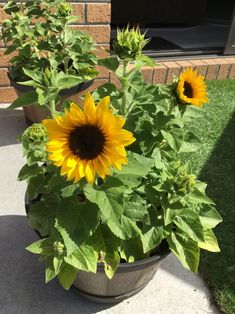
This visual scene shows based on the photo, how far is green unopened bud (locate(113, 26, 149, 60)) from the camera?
1.25m

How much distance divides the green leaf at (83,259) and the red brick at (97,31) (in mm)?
2175

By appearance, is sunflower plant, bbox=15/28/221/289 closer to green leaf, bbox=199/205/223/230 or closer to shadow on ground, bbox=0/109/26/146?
green leaf, bbox=199/205/223/230

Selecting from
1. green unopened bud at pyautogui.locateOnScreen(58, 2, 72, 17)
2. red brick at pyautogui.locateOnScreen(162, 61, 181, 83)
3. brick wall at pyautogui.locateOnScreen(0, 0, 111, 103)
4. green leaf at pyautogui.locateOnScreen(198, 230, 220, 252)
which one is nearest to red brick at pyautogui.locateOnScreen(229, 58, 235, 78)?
red brick at pyautogui.locateOnScreen(162, 61, 181, 83)

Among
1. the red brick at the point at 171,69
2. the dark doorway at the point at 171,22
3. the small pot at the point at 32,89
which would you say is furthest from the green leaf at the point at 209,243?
the dark doorway at the point at 171,22

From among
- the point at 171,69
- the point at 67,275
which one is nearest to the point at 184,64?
the point at 171,69

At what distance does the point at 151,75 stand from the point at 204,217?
2270 millimetres

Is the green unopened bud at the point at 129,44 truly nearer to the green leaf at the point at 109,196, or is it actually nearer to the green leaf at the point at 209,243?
the green leaf at the point at 109,196

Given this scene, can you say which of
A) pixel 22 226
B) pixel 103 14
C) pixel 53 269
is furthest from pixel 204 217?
pixel 103 14

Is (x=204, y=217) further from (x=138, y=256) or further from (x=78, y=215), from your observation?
(x=78, y=215)

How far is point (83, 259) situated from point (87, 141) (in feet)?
1.64

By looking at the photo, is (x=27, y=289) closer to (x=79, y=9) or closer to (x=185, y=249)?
(x=185, y=249)

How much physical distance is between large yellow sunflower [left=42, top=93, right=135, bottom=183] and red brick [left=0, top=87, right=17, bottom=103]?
2.31m

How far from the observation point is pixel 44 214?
1.41m

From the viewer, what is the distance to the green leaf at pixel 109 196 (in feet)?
3.77
